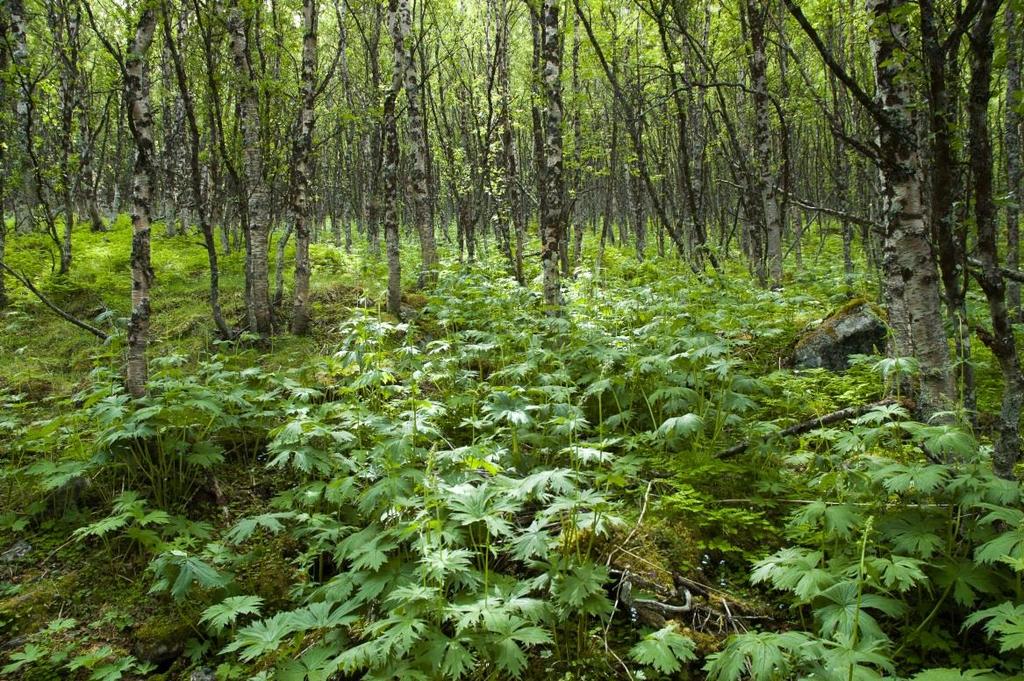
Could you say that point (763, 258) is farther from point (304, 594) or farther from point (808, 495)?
point (304, 594)

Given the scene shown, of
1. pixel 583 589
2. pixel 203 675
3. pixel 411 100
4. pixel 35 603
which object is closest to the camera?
pixel 583 589

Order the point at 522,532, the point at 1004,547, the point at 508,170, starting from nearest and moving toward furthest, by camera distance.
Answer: the point at 1004,547 < the point at 522,532 < the point at 508,170

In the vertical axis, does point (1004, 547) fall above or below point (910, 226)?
below

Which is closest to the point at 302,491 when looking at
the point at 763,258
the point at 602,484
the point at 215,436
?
the point at 215,436

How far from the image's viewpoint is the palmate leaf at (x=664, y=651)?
2707 mm

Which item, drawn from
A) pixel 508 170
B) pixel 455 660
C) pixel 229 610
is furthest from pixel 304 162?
pixel 455 660

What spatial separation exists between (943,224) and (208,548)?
5.81 m

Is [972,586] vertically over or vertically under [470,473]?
under

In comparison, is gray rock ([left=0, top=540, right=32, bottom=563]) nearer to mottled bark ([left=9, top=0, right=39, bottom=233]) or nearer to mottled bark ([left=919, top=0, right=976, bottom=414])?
mottled bark ([left=919, top=0, right=976, bottom=414])

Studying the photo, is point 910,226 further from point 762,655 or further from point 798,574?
point 762,655

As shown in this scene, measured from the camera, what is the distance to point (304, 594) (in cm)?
429

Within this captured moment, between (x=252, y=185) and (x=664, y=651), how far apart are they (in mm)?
9468

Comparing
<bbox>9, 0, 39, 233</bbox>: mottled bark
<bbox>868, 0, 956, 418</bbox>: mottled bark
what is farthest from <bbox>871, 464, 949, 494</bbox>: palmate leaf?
<bbox>9, 0, 39, 233</bbox>: mottled bark

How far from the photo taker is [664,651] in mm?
2758
